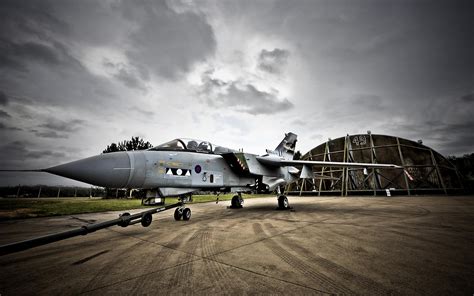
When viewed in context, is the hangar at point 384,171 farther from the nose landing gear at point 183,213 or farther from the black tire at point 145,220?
the black tire at point 145,220

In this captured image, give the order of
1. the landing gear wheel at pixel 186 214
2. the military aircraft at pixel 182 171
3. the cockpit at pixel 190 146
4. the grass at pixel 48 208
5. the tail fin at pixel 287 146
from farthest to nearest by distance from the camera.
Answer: the tail fin at pixel 287 146, the grass at pixel 48 208, the landing gear wheel at pixel 186 214, the cockpit at pixel 190 146, the military aircraft at pixel 182 171

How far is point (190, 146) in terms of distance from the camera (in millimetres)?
6680

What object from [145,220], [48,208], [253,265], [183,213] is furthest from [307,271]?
[48,208]

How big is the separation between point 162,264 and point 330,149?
25.9m

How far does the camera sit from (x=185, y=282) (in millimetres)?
2004

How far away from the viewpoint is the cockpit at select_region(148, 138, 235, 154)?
19.9 feet

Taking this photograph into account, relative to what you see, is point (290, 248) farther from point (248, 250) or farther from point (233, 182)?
point (233, 182)

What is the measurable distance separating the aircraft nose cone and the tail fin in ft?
Answer: 33.4

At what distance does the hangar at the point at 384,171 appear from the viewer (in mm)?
18297

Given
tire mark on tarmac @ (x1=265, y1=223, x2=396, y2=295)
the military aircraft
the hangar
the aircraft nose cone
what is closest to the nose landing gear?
the military aircraft

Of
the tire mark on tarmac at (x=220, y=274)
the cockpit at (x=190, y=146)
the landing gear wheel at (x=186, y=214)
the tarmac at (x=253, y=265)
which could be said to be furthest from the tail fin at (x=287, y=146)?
the tire mark on tarmac at (x=220, y=274)

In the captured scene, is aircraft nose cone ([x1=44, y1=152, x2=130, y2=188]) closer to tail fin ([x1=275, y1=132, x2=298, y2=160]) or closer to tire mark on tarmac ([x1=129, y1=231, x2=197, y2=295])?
tire mark on tarmac ([x1=129, y1=231, x2=197, y2=295])

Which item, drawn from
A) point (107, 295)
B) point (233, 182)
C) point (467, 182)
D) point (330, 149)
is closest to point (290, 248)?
point (107, 295)

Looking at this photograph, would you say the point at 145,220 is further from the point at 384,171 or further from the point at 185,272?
the point at 384,171
